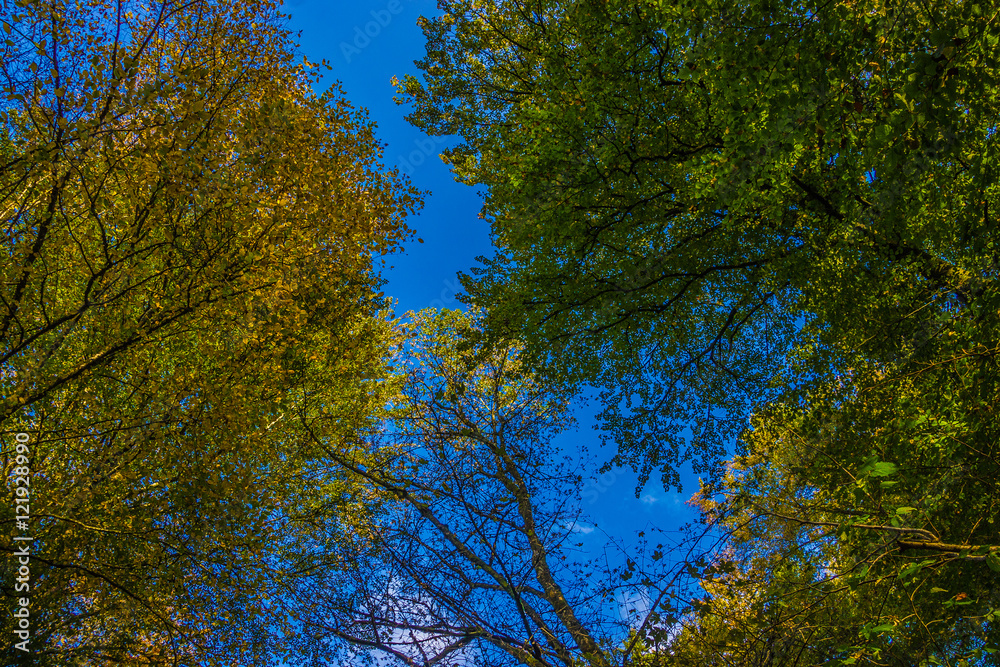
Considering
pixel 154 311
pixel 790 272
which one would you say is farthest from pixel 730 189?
pixel 154 311

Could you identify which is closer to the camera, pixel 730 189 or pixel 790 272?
pixel 730 189

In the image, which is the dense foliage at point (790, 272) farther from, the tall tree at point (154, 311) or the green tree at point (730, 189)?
the tall tree at point (154, 311)

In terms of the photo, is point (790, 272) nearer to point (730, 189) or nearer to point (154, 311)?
point (730, 189)

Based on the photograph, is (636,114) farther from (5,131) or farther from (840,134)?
(5,131)

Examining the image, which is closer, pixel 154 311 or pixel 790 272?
pixel 154 311

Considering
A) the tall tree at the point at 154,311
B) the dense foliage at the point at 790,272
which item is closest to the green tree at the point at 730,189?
the dense foliage at the point at 790,272

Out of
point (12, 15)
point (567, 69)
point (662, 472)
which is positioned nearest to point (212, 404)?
point (12, 15)

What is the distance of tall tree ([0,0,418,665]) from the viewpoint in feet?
17.2

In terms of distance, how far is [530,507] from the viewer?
7.50 metres

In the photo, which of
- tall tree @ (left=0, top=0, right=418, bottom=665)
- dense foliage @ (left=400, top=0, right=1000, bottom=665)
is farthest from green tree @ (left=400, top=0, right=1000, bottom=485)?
tall tree @ (left=0, top=0, right=418, bottom=665)

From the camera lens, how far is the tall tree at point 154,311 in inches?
206

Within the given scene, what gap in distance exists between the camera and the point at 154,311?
6340 millimetres

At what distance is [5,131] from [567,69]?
806 centimetres

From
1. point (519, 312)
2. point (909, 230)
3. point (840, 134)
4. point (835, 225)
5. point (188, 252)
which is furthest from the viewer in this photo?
point (519, 312)
